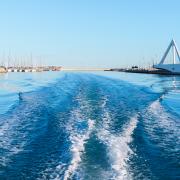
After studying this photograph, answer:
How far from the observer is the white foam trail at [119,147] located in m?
11.1

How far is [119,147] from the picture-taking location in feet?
45.0

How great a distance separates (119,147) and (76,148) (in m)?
1.44

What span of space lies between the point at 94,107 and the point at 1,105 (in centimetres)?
784

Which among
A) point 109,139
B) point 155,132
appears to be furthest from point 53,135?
point 155,132

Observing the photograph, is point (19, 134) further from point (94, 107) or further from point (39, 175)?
point (94, 107)

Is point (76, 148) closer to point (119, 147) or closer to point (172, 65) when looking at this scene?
point (119, 147)

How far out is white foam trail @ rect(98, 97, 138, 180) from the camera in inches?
436

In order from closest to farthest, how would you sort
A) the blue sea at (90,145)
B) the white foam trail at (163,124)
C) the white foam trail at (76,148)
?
the white foam trail at (76,148) < the blue sea at (90,145) < the white foam trail at (163,124)

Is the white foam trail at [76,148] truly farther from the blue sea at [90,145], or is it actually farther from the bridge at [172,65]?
the bridge at [172,65]

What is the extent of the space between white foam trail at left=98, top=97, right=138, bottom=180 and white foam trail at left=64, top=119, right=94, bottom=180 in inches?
22.9

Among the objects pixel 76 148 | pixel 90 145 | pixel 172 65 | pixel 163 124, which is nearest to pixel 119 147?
pixel 90 145

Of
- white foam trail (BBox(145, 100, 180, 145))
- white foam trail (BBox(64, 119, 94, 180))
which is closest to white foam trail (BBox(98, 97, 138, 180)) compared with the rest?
white foam trail (BBox(64, 119, 94, 180))

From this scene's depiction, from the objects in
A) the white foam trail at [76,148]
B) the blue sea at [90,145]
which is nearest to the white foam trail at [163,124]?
the blue sea at [90,145]

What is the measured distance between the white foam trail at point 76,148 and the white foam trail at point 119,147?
58 centimetres
